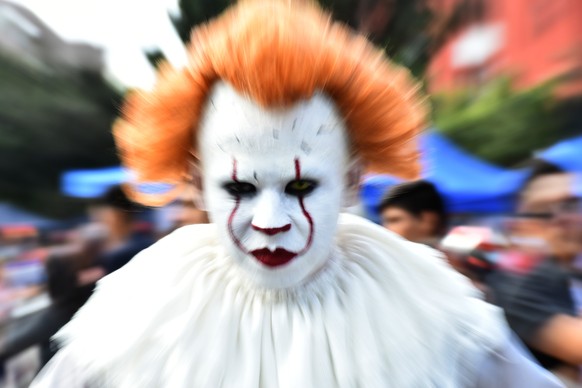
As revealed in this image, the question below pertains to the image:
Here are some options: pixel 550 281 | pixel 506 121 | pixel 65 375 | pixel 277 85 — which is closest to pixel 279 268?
pixel 277 85

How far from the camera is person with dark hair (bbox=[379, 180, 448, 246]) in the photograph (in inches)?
85.4

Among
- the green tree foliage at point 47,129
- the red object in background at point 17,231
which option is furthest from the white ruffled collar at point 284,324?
the green tree foliage at point 47,129

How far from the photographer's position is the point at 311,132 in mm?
972

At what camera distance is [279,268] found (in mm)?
979

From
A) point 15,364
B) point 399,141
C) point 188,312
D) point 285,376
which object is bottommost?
point 15,364

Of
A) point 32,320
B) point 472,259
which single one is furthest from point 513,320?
point 32,320

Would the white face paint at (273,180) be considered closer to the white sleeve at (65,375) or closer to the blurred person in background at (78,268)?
the white sleeve at (65,375)

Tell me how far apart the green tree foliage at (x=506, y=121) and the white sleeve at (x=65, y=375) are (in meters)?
6.21

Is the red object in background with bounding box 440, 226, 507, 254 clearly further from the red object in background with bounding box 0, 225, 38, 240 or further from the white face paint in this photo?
the red object in background with bounding box 0, 225, 38, 240

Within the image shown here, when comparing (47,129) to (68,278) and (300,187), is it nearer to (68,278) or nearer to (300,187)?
(68,278)

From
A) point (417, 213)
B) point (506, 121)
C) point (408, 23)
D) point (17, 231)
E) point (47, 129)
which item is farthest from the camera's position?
point (47, 129)

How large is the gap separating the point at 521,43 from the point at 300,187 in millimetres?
12610

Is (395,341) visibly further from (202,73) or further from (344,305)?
(202,73)

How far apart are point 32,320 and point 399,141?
1.63 m
